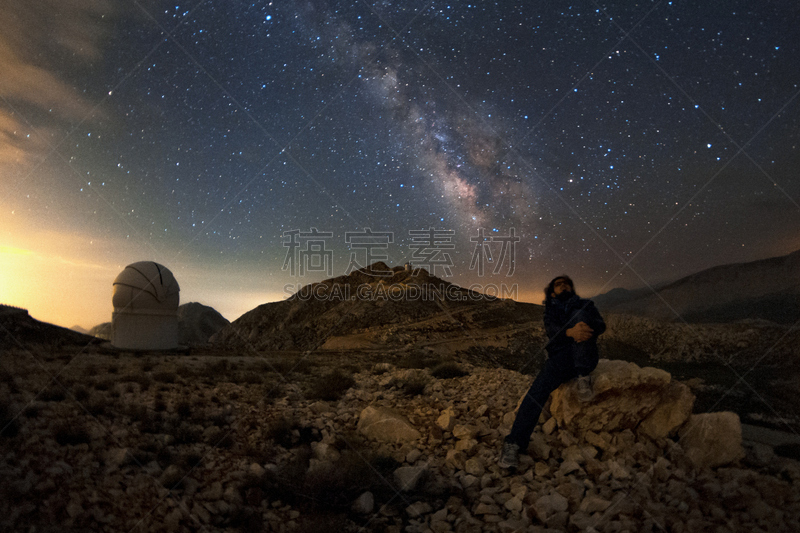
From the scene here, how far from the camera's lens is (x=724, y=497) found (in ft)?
11.5

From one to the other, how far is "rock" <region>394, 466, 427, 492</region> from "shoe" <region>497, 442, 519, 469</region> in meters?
1.00

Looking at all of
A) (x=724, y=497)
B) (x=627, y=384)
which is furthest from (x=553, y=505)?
(x=627, y=384)

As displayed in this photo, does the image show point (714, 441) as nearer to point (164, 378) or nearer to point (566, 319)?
point (566, 319)

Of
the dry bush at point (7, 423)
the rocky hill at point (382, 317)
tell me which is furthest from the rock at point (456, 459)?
the rocky hill at point (382, 317)

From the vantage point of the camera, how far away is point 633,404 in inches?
189

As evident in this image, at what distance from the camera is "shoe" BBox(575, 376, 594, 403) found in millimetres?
4574

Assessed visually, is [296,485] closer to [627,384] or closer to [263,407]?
[263,407]

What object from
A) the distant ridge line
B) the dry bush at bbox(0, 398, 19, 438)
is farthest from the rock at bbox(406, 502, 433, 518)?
the distant ridge line

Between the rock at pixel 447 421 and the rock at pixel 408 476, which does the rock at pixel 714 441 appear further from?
the rock at pixel 408 476

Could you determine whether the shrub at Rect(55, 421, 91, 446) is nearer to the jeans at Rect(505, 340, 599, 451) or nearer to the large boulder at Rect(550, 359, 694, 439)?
the jeans at Rect(505, 340, 599, 451)

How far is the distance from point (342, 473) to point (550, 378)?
118 inches

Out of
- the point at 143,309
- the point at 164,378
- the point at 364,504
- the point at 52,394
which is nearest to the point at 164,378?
the point at 164,378

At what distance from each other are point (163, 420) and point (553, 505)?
5850mm

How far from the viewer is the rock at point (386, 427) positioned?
18.4 feet
